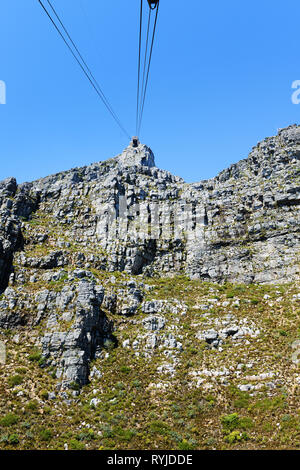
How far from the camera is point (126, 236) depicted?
55.0 m

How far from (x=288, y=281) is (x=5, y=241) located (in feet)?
146

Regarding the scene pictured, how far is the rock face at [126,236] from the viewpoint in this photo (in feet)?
120

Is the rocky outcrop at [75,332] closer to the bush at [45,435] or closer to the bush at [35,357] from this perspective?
the bush at [35,357]

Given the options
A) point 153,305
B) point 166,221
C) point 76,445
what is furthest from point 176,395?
point 166,221

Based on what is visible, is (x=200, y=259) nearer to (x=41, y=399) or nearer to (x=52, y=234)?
(x=52, y=234)

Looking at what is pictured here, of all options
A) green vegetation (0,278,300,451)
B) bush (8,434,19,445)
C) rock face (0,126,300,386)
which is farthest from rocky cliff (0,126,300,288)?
bush (8,434,19,445)

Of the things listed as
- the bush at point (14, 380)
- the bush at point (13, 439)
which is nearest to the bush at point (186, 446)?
the bush at point (13, 439)

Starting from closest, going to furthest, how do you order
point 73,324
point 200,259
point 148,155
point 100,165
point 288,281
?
1. point 73,324
2. point 288,281
3. point 200,259
4. point 100,165
5. point 148,155

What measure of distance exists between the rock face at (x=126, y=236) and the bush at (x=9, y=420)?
6.18 metres

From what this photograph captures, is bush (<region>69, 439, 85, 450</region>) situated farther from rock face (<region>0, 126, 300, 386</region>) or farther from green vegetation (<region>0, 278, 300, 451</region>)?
rock face (<region>0, 126, 300, 386</region>)

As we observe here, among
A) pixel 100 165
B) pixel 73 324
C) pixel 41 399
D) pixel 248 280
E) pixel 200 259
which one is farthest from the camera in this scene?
pixel 100 165

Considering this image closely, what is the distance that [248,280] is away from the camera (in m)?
44.6
